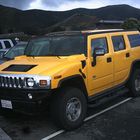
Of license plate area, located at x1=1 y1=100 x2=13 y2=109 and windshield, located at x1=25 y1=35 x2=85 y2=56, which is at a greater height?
windshield, located at x1=25 y1=35 x2=85 y2=56

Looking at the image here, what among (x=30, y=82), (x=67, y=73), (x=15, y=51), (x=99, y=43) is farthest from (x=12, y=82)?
(x=15, y=51)

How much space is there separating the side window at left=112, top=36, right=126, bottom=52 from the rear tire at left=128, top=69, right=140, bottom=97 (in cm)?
82

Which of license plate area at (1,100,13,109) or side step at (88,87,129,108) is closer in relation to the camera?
license plate area at (1,100,13,109)

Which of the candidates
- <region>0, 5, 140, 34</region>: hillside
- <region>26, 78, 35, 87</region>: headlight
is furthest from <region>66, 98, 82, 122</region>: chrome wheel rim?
<region>0, 5, 140, 34</region>: hillside

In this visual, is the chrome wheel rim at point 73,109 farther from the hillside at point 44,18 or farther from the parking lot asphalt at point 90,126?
the hillside at point 44,18

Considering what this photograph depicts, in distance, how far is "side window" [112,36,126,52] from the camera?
8.64 m

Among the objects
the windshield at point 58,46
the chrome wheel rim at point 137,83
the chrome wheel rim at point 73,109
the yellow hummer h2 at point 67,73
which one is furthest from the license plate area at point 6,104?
the chrome wheel rim at point 137,83

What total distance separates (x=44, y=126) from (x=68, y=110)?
68 centimetres

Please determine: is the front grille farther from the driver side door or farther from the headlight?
the driver side door

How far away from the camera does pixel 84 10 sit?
57.6 m

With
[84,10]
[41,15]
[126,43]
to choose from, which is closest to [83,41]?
[126,43]

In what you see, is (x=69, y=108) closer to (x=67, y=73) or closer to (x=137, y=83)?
(x=67, y=73)

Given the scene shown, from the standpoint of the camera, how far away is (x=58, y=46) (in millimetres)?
7938

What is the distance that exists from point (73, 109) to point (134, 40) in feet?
11.0
